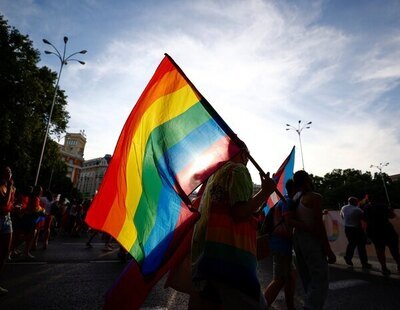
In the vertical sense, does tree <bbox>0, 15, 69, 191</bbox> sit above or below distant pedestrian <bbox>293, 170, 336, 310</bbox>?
above

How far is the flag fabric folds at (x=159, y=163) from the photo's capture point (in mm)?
2137

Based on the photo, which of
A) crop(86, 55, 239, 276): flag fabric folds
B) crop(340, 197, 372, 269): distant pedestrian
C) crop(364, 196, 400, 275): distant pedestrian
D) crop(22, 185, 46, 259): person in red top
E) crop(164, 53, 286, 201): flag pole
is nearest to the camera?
crop(86, 55, 239, 276): flag fabric folds

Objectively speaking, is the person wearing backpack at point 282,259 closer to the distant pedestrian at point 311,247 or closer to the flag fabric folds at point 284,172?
the distant pedestrian at point 311,247

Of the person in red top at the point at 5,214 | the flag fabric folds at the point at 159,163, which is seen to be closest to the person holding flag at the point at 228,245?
the flag fabric folds at the point at 159,163

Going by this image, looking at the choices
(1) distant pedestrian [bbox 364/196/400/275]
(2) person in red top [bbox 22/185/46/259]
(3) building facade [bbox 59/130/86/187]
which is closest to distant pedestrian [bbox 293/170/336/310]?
(1) distant pedestrian [bbox 364/196/400/275]

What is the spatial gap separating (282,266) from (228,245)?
2.32 meters

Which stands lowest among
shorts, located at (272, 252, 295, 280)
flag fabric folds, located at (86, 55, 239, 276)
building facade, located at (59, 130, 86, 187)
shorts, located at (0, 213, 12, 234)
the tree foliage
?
shorts, located at (272, 252, 295, 280)

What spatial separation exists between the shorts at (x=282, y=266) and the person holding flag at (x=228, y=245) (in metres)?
2.09

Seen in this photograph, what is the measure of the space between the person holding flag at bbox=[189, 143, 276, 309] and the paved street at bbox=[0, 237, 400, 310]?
245cm

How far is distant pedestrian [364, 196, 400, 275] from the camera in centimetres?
712

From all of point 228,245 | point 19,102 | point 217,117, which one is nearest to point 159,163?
point 217,117

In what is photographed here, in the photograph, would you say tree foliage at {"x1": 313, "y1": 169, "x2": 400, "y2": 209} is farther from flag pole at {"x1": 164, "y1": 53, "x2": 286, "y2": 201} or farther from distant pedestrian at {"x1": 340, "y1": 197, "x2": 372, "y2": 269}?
flag pole at {"x1": 164, "y1": 53, "x2": 286, "y2": 201}

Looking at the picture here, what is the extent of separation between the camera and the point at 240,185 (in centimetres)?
196

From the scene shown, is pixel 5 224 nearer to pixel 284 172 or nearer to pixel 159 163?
pixel 159 163
